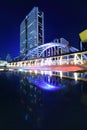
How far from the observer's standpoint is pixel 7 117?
362cm

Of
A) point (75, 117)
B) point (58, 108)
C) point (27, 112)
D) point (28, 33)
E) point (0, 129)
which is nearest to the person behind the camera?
point (0, 129)

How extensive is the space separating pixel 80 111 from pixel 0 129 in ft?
6.13

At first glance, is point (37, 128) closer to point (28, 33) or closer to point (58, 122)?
point (58, 122)

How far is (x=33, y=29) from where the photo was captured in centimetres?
13550

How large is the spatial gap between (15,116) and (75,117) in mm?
1270

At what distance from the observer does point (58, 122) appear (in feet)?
10.9

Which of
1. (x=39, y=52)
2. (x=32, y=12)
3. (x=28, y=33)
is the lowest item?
(x=39, y=52)

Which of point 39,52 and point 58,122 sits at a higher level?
point 39,52

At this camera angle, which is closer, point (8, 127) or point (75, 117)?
point (8, 127)

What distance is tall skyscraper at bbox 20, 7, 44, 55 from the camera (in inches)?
5212

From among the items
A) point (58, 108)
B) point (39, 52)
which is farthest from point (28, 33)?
point (58, 108)

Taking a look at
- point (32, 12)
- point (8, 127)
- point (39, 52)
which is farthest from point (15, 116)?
point (32, 12)

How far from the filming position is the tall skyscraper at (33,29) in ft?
434

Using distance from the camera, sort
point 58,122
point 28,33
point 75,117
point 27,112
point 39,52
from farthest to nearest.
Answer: point 28,33, point 39,52, point 27,112, point 75,117, point 58,122
